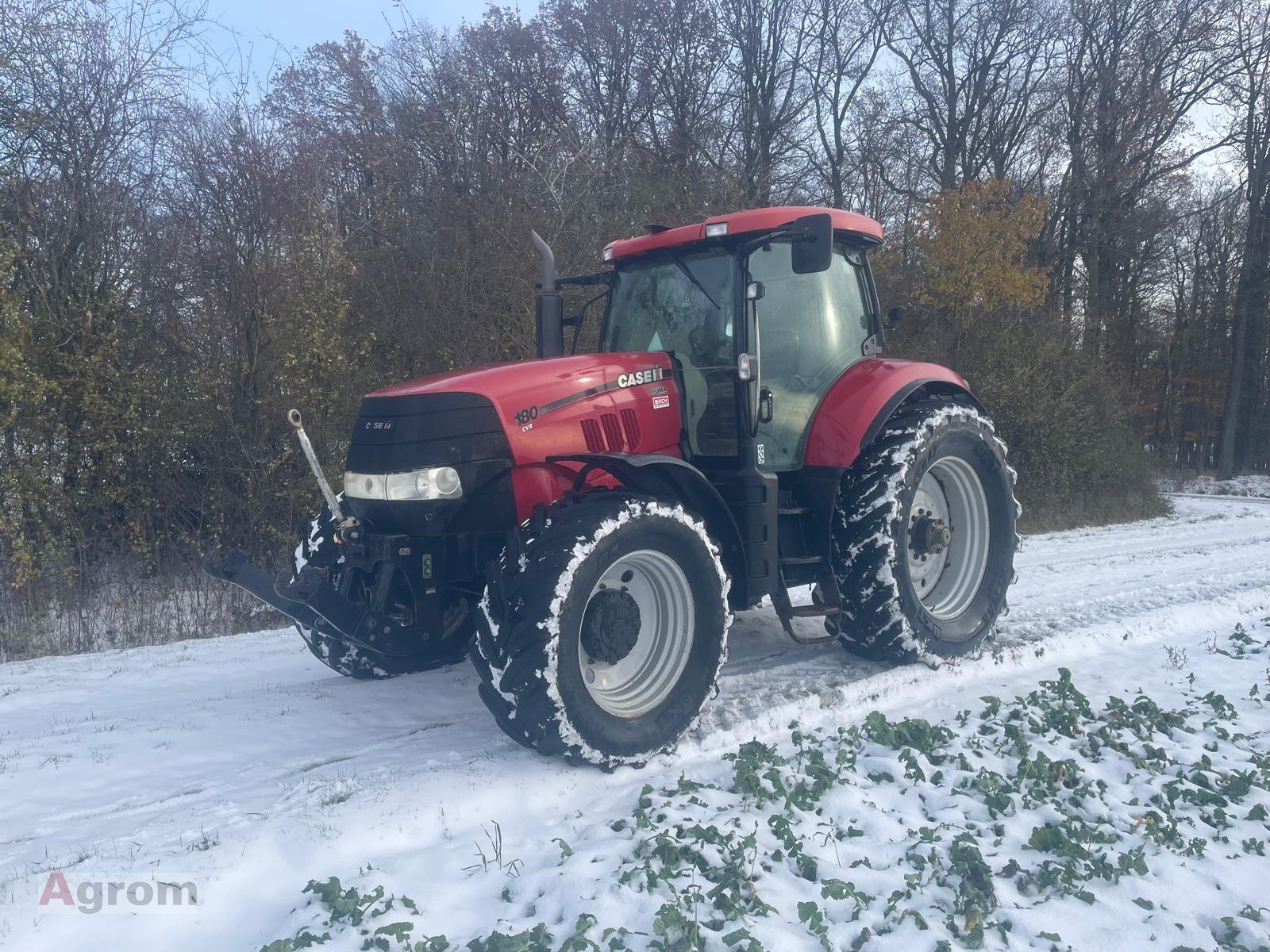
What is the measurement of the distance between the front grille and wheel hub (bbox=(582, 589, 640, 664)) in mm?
488

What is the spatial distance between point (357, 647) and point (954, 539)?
343 centimetres

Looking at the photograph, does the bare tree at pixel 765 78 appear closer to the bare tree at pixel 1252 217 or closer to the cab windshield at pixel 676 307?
the bare tree at pixel 1252 217

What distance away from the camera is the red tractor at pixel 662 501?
136 inches

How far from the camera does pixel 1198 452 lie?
29203mm

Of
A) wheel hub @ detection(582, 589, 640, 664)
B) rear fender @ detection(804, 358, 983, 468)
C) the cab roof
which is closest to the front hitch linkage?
wheel hub @ detection(582, 589, 640, 664)

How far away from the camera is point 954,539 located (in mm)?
5430

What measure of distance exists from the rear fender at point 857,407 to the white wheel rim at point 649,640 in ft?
4.12

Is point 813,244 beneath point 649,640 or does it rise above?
above

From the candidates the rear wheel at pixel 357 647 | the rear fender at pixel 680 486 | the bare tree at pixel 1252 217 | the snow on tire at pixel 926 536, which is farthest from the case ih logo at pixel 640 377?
the bare tree at pixel 1252 217

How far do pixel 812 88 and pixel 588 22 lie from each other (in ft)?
18.8

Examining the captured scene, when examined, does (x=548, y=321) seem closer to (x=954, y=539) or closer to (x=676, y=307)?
(x=676, y=307)

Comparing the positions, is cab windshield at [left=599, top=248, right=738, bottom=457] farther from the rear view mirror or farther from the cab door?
the rear view mirror

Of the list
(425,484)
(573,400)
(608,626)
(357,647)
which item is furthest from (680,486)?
(357,647)

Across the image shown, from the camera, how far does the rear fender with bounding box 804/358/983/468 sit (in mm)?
4605
